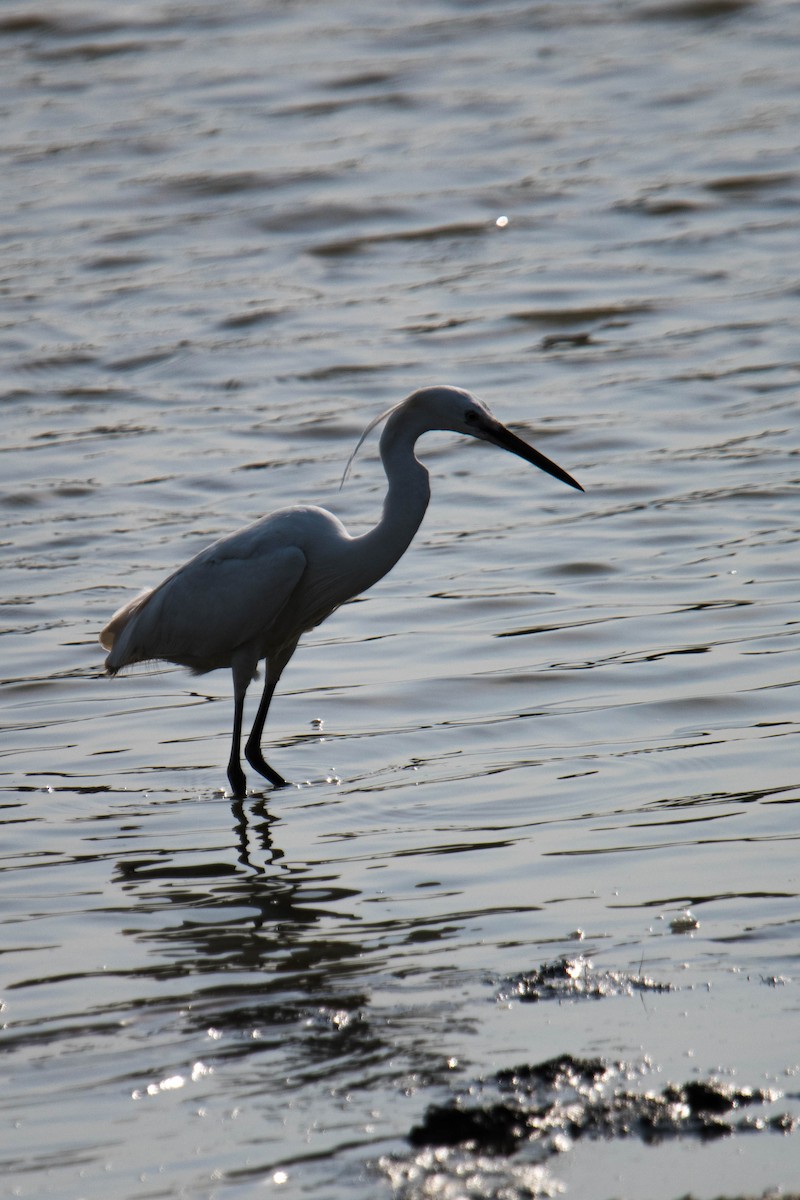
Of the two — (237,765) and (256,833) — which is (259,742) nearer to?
(237,765)

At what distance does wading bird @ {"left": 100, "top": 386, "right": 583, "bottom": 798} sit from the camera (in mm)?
6348

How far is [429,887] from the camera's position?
4953 millimetres

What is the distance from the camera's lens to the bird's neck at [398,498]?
635 centimetres

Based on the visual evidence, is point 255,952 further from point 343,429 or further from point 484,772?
point 343,429

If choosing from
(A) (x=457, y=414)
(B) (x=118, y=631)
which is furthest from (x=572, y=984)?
(B) (x=118, y=631)

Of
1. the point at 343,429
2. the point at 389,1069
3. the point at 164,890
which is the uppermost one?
the point at 389,1069

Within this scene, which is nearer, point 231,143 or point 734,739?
point 734,739

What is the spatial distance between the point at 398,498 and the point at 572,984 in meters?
2.69

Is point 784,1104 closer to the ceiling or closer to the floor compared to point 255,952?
closer to the ceiling

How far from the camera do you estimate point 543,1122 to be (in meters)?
3.36

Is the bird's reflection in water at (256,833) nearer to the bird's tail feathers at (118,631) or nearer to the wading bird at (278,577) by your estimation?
the wading bird at (278,577)

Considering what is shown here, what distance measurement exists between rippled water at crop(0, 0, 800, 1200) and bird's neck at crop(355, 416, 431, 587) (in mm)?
730

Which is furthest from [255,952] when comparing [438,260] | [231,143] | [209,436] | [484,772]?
[231,143]

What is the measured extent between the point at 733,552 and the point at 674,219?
798cm
